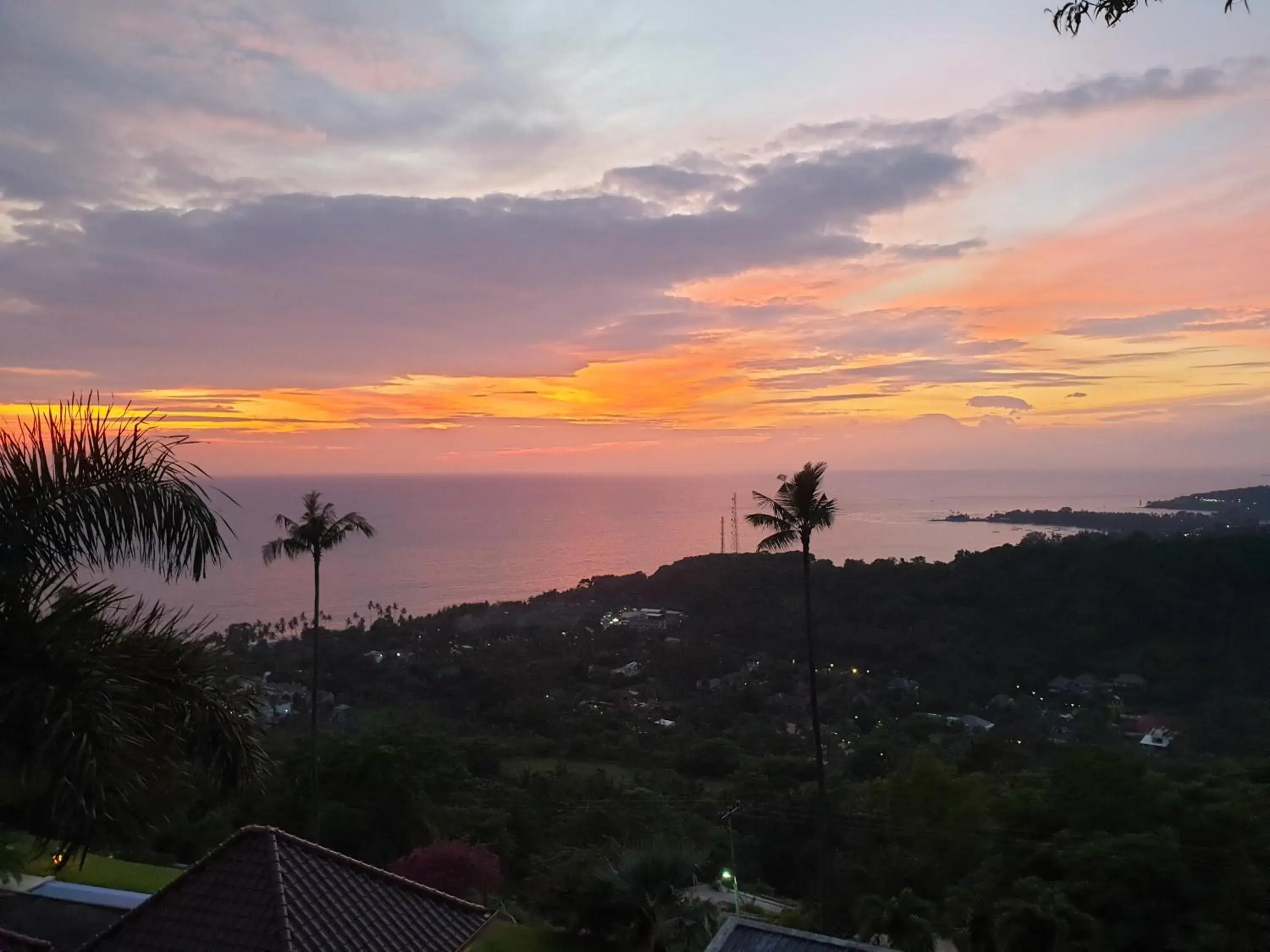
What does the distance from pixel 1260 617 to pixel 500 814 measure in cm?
2336

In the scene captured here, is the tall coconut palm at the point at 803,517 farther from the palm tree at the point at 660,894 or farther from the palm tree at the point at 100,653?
the palm tree at the point at 100,653

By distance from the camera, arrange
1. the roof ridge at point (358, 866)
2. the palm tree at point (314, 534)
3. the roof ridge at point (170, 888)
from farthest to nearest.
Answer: the palm tree at point (314, 534)
the roof ridge at point (358, 866)
the roof ridge at point (170, 888)

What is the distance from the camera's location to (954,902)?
905cm

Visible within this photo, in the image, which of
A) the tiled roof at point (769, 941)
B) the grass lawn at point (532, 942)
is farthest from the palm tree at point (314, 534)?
the tiled roof at point (769, 941)

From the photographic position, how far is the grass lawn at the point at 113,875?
373 inches

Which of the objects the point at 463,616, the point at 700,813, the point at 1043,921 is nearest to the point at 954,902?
the point at 1043,921

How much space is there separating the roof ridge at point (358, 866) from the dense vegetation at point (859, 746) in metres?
0.43

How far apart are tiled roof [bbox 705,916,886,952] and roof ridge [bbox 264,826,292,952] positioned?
11.5ft

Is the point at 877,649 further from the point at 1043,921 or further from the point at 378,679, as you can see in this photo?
the point at 1043,921

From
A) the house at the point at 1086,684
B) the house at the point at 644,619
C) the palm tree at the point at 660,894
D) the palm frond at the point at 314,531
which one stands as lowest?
the house at the point at 1086,684

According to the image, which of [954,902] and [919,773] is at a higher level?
[919,773]

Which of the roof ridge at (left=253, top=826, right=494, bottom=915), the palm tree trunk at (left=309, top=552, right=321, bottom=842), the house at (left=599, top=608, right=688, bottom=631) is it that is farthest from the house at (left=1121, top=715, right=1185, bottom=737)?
the roof ridge at (left=253, top=826, right=494, bottom=915)

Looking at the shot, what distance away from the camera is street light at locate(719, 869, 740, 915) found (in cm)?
996

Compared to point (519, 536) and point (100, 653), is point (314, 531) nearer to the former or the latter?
point (100, 653)
